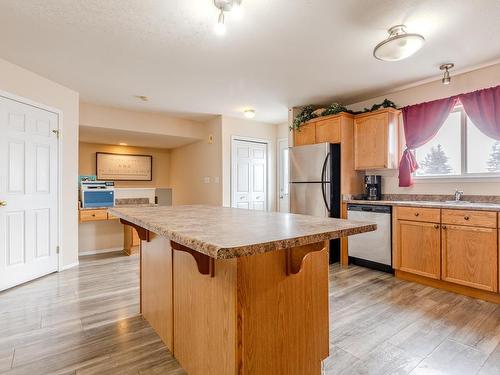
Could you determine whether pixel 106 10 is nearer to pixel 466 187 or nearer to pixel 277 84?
pixel 277 84

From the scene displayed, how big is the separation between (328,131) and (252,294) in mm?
3169

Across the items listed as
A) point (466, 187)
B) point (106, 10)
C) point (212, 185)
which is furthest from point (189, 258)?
point (212, 185)

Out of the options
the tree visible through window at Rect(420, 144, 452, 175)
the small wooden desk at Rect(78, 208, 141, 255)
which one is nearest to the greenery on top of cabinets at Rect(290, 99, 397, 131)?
the tree visible through window at Rect(420, 144, 452, 175)

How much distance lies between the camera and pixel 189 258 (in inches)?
58.8

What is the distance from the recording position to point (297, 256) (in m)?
1.23

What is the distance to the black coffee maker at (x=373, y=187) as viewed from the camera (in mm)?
3754

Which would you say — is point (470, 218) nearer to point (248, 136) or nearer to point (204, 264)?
point (204, 264)

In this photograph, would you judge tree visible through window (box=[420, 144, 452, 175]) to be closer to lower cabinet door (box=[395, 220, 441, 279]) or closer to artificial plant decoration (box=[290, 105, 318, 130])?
lower cabinet door (box=[395, 220, 441, 279])

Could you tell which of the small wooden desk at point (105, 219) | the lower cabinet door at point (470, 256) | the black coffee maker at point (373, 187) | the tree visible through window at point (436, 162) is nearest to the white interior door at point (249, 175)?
the small wooden desk at point (105, 219)

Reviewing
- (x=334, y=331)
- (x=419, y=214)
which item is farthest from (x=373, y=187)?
(x=334, y=331)

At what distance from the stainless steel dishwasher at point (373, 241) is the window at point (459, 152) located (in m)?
0.82

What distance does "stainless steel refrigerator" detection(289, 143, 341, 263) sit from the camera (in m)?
3.72

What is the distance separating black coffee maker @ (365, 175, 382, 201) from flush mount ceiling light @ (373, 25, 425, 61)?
183 centimetres

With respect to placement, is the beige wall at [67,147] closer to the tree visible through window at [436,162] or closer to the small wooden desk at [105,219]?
the small wooden desk at [105,219]
